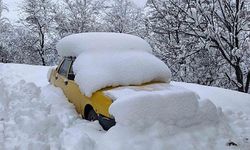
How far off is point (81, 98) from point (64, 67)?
138 cm

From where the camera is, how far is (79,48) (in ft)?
25.0

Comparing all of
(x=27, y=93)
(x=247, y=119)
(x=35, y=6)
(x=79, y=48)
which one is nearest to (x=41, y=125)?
(x=79, y=48)

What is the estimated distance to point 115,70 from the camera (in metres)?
6.79

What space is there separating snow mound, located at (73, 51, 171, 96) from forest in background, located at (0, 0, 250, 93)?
9.06m

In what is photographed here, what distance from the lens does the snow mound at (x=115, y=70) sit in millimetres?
6578

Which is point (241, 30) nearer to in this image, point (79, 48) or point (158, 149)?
point (79, 48)

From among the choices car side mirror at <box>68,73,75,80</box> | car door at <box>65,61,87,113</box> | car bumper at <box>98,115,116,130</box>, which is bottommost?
car bumper at <box>98,115,116,130</box>

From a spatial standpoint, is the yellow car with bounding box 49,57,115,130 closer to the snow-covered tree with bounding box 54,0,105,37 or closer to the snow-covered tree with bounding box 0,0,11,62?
the snow-covered tree with bounding box 54,0,105,37

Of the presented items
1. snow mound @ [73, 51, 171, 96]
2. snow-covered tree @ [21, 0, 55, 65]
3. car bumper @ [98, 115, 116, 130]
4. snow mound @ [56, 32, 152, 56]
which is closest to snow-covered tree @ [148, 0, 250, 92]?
snow mound @ [56, 32, 152, 56]

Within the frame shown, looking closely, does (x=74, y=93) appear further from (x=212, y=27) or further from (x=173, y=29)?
(x=173, y=29)

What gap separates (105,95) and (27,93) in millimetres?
3179

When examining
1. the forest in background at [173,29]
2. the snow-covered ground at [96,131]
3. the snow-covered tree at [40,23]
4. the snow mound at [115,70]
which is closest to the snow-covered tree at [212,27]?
the forest in background at [173,29]

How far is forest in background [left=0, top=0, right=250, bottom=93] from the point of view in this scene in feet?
58.1

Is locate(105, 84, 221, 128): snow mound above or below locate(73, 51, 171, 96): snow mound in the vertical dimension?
below
